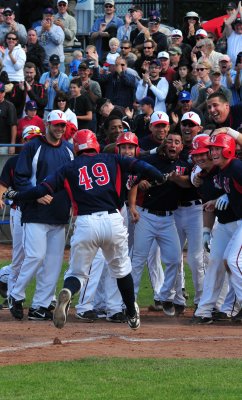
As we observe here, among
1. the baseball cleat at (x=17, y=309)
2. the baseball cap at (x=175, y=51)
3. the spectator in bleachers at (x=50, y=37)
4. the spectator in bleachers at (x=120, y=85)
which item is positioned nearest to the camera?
the baseball cleat at (x=17, y=309)

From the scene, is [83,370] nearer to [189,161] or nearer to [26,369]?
[26,369]

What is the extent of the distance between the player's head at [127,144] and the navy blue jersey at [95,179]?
50.8 inches

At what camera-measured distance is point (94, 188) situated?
10086 millimetres

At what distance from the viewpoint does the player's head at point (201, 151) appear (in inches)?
444

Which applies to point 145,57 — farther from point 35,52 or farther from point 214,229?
point 214,229

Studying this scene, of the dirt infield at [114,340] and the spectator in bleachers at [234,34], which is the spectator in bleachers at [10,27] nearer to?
the spectator in bleachers at [234,34]

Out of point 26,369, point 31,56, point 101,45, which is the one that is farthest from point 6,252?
point 26,369

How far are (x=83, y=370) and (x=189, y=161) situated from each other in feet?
14.2

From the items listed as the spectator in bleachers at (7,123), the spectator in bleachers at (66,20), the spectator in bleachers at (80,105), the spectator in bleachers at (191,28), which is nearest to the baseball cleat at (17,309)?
the spectator in bleachers at (7,123)

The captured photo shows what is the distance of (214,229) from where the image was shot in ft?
38.2

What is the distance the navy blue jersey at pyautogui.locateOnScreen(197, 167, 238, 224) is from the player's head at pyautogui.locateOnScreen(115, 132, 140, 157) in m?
0.81

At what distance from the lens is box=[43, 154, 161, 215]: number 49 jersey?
1007cm

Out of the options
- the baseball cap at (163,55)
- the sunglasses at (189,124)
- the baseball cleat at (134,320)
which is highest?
the baseball cap at (163,55)

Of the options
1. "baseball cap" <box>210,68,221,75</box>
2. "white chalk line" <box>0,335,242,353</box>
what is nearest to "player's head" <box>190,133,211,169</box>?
"white chalk line" <box>0,335,242,353</box>
